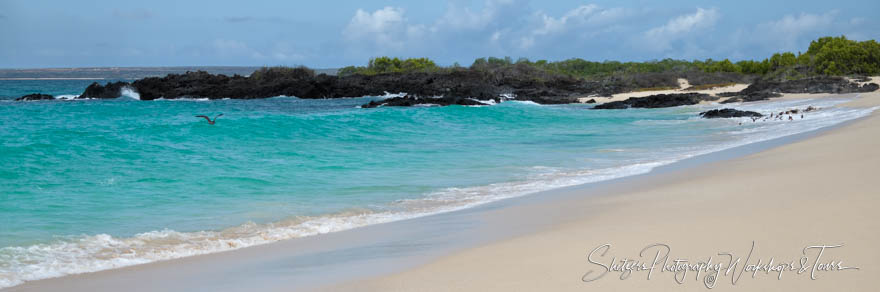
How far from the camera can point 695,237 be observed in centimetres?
436

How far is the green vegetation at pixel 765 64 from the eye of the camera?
44875mm

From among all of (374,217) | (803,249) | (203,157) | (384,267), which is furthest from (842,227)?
(203,157)

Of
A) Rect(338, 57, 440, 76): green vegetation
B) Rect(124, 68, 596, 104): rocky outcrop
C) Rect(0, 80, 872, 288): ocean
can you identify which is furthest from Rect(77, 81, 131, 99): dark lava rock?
Rect(0, 80, 872, 288): ocean

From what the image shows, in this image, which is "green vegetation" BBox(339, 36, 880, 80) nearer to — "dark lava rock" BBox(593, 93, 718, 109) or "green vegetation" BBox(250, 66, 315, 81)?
"green vegetation" BBox(250, 66, 315, 81)

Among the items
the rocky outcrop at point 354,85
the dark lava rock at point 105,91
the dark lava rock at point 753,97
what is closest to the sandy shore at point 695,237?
the dark lava rock at point 753,97

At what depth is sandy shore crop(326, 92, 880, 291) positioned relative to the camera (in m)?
3.47

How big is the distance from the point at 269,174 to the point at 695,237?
25.8ft

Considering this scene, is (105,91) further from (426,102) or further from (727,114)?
(727,114)

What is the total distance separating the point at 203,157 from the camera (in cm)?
1328

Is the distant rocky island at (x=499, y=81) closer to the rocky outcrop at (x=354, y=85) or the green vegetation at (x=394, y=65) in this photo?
the rocky outcrop at (x=354, y=85)

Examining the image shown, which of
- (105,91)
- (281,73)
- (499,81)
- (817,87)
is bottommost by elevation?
(817,87)

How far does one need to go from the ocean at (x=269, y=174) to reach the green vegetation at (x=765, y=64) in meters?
27.9

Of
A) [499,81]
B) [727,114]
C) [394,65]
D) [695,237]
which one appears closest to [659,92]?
[499,81]

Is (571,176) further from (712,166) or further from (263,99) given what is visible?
(263,99)
